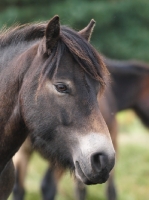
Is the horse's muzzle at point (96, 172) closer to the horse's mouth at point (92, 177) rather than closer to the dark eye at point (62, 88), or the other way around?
the horse's mouth at point (92, 177)

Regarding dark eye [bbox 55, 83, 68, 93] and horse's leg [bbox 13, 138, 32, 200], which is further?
horse's leg [bbox 13, 138, 32, 200]

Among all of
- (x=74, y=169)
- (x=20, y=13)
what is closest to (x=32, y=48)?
(x=74, y=169)

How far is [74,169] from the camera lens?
331cm

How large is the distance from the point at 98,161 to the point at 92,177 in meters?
0.12

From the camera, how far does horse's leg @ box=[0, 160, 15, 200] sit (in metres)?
3.82

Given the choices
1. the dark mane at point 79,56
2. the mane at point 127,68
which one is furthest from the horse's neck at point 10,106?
the mane at point 127,68

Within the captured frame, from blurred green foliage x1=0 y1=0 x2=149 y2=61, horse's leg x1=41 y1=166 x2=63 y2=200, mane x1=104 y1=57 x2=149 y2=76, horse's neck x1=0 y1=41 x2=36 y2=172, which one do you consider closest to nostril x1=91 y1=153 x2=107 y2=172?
horse's neck x1=0 y1=41 x2=36 y2=172

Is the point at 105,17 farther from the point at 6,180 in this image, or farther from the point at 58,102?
the point at 58,102

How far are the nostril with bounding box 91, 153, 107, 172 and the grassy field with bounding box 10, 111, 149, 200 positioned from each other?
163 inches

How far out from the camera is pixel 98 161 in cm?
310

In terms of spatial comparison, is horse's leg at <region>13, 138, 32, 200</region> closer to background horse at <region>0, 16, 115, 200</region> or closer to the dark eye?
background horse at <region>0, 16, 115, 200</region>

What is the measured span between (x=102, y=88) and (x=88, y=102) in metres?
0.26

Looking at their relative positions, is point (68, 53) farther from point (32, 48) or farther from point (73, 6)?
point (73, 6)

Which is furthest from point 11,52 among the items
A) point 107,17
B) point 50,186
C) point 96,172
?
point 107,17
